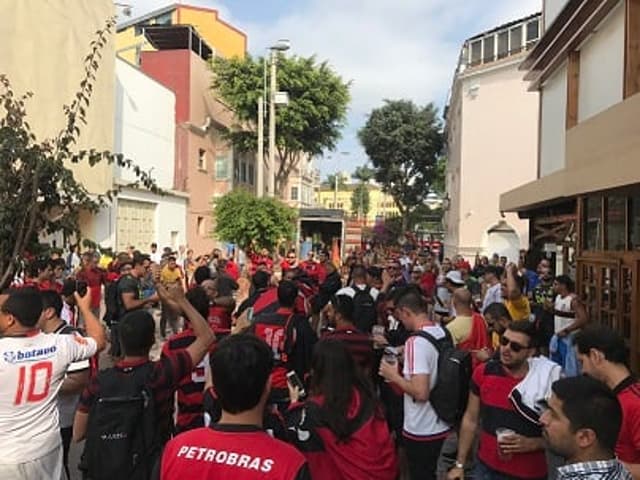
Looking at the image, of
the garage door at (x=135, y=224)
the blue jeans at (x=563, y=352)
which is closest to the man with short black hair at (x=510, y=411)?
the blue jeans at (x=563, y=352)

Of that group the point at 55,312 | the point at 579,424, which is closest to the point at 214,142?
the point at 55,312

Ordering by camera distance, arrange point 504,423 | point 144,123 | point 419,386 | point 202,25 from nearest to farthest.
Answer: point 504,423
point 419,386
point 144,123
point 202,25

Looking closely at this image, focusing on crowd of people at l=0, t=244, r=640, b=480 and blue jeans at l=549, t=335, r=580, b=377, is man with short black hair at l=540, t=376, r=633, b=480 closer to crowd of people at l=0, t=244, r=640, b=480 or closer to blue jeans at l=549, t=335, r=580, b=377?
crowd of people at l=0, t=244, r=640, b=480

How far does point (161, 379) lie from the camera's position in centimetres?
385

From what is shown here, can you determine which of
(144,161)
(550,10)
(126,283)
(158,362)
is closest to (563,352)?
(126,283)

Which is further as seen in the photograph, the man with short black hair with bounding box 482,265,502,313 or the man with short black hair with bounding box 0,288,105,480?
the man with short black hair with bounding box 482,265,502,313

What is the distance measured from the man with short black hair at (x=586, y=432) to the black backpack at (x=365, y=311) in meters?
5.30

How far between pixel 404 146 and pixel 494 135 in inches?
545

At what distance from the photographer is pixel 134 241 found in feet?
85.1

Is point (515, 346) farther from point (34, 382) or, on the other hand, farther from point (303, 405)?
point (34, 382)

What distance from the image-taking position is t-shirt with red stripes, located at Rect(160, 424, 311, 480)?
2350 mm

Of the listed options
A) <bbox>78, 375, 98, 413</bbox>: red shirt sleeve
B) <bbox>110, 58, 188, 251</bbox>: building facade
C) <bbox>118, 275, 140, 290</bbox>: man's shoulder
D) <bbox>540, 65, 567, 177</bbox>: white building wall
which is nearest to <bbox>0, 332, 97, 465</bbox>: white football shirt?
<bbox>78, 375, 98, 413</bbox>: red shirt sleeve

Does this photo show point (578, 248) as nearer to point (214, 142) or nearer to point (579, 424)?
point (579, 424)

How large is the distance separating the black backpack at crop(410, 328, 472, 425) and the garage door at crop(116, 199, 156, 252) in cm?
2053
